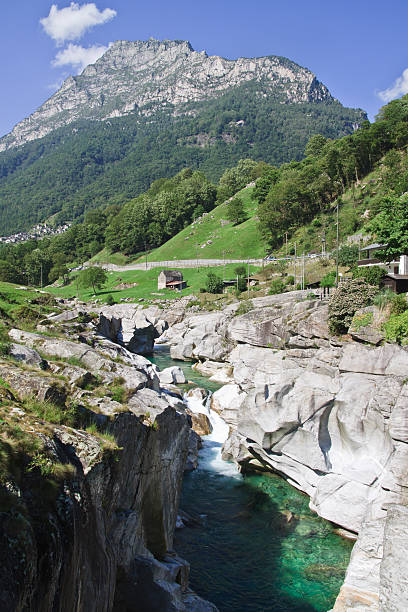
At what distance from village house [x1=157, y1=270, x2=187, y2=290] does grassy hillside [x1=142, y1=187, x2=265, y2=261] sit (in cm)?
1680

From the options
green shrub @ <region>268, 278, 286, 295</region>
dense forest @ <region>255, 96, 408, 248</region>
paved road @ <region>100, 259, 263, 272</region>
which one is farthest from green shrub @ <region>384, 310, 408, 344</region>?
paved road @ <region>100, 259, 263, 272</region>

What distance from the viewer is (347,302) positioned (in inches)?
1342

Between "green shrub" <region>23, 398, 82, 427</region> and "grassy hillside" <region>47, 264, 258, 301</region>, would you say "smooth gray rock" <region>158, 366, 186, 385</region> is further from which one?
"grassy hillside" <region>47, 264, 258, 301</region>

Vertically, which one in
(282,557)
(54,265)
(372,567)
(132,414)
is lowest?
(282,557)

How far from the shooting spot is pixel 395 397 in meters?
19.7

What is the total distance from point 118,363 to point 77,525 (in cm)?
1032

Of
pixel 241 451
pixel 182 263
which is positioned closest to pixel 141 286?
pixel 182 263

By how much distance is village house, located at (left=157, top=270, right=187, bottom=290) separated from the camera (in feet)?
306

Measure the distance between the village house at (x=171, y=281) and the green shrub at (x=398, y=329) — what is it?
66.5m

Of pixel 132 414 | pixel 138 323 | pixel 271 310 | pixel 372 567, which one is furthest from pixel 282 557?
pixel 138 323

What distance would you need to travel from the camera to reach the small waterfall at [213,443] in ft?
78.0

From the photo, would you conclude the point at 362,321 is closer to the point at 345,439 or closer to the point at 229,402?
the point at 229,402

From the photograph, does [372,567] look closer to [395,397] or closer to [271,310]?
[395,397]

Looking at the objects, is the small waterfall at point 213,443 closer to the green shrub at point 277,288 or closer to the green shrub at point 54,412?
the green shrub at point 54,412
